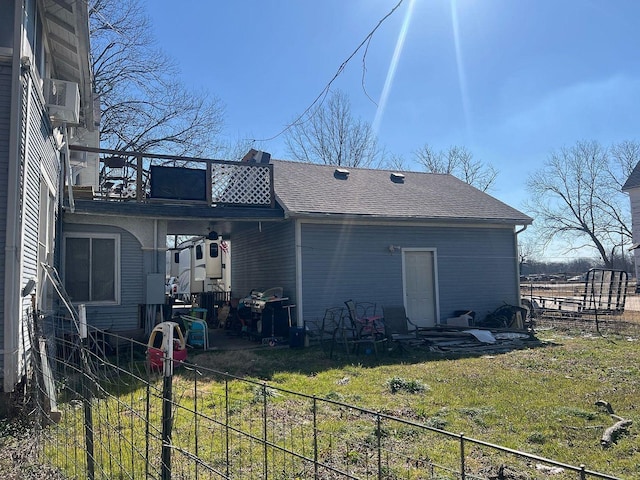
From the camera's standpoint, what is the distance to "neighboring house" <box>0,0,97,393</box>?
497 cm

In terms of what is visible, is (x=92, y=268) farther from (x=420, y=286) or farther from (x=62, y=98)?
(x=420, y=286)

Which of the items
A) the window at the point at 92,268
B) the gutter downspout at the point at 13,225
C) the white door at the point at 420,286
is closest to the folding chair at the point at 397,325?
the white door at the point at 420,286

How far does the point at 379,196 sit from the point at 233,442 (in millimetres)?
9352

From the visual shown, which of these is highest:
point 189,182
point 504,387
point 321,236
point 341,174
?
point 341,174

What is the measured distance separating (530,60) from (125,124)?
20.0 m

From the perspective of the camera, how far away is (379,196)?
13.1 m

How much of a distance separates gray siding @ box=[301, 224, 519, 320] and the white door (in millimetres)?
184

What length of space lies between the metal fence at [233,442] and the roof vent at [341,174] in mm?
8837

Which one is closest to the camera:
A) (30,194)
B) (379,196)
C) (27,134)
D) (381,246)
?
(27,134)

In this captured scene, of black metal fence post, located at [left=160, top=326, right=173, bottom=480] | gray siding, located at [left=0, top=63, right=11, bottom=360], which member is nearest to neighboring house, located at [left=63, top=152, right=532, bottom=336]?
gray siding, located at [left=0, top=63, right=11, bottom=360]

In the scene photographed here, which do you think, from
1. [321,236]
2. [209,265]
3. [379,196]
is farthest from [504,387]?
[209,265]

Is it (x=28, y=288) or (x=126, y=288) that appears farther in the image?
(x=126, y=288)

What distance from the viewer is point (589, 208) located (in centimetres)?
3972

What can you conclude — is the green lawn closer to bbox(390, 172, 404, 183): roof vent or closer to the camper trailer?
bbox(390, 172, 404, 183): roof vent
